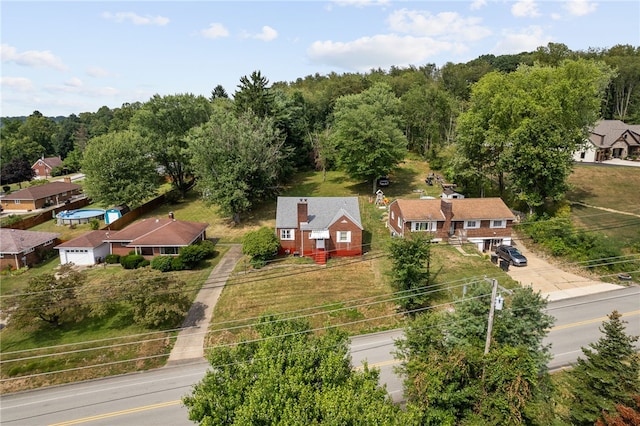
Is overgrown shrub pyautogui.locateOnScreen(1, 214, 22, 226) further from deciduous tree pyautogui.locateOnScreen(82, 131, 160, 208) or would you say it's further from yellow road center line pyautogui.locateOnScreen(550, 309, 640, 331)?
yellow road center line pyautogui.locateOnScreen(550, 309, 640, 331)

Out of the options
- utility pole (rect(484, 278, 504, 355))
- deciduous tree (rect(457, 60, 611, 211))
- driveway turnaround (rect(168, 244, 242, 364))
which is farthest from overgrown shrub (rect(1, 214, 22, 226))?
deciduous tree (rect(457, 60, 611, 211))

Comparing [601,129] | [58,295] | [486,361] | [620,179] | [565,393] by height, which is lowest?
[565,393]

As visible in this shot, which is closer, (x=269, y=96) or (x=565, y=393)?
(x=565, y=393)

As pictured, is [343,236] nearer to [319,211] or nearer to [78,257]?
[319,211]

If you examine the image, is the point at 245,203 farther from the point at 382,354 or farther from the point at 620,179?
the point at 620,179

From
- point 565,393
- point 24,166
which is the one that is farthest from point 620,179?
point 24,166

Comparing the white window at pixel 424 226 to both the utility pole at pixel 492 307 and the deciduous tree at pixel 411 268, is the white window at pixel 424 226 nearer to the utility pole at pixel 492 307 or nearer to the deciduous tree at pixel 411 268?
the deciduous tree at pixel 411 268

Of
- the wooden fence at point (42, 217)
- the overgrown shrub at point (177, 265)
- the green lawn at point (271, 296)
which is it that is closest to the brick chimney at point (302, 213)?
the green lawn at point (271, 296)
